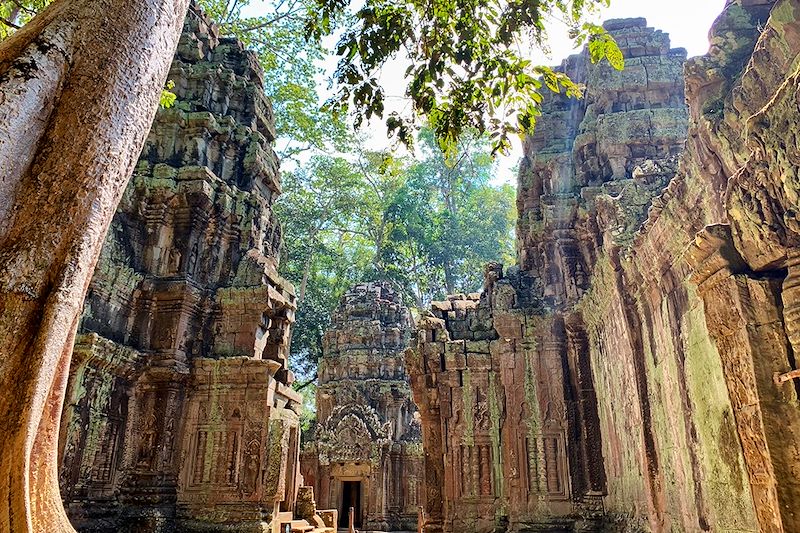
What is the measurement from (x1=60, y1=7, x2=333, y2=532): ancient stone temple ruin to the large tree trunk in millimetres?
6172

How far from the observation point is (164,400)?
8.86 meters

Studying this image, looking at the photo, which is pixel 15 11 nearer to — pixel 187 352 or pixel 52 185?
pixel 187 352

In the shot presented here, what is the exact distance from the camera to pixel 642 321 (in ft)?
20.0

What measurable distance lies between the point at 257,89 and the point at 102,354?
6183 millimetres

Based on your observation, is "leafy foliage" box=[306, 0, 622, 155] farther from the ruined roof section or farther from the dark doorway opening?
the dark doorway opening

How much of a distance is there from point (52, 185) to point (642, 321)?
550 cm

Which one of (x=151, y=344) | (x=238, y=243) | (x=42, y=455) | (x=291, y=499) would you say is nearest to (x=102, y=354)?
(x=151, y=344)

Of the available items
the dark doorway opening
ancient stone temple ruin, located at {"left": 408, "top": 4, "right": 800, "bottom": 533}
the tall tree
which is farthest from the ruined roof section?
the dark doorway opening

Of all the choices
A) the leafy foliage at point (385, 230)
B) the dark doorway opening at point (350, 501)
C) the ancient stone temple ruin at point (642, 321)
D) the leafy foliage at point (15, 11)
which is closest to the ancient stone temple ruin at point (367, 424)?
the dark doorway opening at point (350, 501)

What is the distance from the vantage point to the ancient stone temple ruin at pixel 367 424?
19.2 metres

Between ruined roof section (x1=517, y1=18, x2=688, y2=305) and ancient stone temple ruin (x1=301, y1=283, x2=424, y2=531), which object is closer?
ruined roof section (x1=517, y1=18, x2=688, y2=305)

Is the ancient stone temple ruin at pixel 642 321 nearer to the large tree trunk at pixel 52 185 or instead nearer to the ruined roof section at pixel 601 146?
the ruined roof section at pixel 601 146

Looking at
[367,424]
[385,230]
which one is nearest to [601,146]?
[367,424]

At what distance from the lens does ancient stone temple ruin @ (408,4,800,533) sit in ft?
10.2
